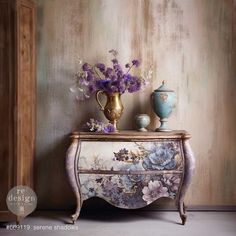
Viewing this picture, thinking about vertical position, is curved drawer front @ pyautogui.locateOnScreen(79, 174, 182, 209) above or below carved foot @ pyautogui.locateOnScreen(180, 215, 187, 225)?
above

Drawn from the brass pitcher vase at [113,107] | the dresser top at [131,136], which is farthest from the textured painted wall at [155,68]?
the dresser top at [131,136]

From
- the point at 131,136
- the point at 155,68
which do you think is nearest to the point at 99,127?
the point at 131,136

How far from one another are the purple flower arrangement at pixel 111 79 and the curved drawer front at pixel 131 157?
A: 485 mm

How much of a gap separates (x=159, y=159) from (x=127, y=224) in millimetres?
587

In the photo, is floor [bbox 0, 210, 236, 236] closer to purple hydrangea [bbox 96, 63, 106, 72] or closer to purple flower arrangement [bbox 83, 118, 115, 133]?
purple flower arrangement [bbox 83, 118, 115, 133]

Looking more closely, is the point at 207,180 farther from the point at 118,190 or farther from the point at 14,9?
the point at 14,9

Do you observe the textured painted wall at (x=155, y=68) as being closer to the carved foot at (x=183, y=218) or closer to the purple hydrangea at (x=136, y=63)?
the purple hydrangea at (x=136, y=63)

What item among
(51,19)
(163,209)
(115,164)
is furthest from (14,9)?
(163,209)

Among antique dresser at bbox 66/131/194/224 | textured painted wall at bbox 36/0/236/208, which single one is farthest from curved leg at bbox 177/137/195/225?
textured painted wall at bbox 36/0/236/208

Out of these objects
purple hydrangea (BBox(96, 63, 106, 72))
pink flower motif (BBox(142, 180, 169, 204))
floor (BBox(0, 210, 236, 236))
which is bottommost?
floor (BBox(0, 210, 236, 236))

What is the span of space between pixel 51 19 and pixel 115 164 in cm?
145

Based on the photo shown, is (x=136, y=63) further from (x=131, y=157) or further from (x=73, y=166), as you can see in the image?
(x=73, y=166)

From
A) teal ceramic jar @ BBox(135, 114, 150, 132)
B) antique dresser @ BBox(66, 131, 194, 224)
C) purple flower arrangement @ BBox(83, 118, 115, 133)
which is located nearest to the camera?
antique dresser @ BBox(66, 131, 194, 224)

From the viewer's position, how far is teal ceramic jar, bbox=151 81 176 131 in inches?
117
